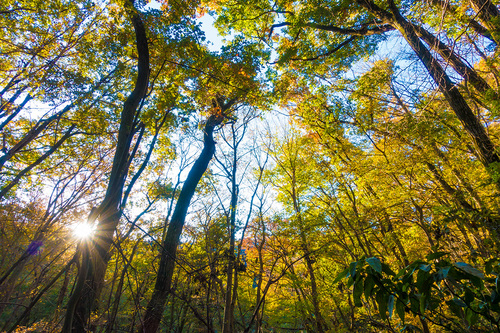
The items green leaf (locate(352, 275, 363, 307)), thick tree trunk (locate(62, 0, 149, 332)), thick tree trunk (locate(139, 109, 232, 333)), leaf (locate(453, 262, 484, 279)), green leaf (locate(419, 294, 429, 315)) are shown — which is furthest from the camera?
thick tree trunk (locate(139, 109, 232, 333))

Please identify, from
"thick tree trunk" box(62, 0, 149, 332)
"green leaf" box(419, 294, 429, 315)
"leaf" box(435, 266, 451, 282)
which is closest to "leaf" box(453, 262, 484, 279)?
"leaf" box(435, 266, 451, 282)

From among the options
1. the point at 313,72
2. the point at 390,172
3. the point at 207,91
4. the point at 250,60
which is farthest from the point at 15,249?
the point at 390,172

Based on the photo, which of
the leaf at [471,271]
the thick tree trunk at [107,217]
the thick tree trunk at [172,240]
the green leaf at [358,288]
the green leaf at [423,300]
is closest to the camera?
the leaf at [471,271]

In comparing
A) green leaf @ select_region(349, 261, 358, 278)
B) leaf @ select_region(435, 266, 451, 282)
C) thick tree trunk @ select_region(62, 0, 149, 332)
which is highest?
thick tree trunk @ select_region(62, 0, 149, 332)

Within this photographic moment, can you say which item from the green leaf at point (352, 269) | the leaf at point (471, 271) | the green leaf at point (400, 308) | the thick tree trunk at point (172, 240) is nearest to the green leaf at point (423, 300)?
the green leaf at point (400, 308)

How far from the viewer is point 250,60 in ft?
15.6

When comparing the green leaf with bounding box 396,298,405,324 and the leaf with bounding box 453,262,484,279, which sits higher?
the leaf with bounding box 453,262,484,279

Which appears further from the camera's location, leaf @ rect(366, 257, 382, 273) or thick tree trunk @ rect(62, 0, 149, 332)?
thick tree trunk @ rect(62, 0, 149, 332)

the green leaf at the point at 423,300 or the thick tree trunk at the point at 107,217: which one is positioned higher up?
the thick tree trunk at the point at 107,217

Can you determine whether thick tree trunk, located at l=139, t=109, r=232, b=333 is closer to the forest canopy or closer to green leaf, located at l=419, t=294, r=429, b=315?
the forest canopy

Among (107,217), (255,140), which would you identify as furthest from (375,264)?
(255,140)

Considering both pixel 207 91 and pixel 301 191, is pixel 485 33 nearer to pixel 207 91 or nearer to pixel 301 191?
pixel 207 91

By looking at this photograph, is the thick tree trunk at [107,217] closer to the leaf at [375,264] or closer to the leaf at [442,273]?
the leaf at [375,264]

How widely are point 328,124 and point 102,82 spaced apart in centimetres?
730
